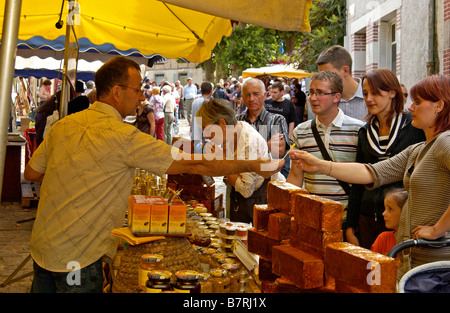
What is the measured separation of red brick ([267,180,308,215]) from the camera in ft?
8.32

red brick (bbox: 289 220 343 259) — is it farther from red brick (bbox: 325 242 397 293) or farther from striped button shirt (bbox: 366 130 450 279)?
striped button shirt (bbox: 366 130 450 279)

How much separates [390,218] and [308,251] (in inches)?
50.7

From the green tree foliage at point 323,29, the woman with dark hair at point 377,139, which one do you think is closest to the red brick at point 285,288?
the woman with dark hair at point 377,139

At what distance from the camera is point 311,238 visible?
7.20ft

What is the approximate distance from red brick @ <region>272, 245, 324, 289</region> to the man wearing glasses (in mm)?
1673

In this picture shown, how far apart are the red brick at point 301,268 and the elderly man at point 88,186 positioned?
2.56 feet

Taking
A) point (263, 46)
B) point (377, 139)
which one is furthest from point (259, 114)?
point (263, 46)

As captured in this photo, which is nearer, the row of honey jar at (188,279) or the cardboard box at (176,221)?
the row of honey jar at (188,279)

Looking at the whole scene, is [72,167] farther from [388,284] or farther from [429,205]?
Answer: [429,205]

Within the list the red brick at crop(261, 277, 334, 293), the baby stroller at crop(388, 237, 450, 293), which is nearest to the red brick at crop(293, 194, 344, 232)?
the red brick at crop(261, 277, 334, 293)

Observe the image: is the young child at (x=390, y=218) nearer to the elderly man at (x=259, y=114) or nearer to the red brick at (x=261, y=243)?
the red brick at (x=261, y=243)

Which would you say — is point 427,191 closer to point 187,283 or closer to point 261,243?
point 261,243

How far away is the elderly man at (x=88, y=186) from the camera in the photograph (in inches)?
110
